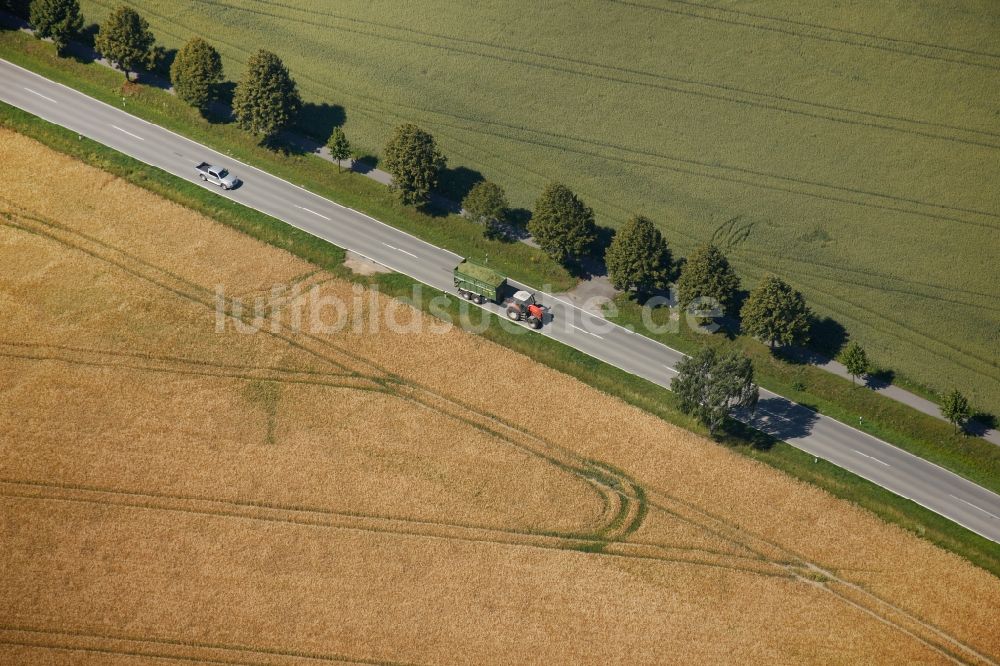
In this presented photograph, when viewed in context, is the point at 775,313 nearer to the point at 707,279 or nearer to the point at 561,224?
the point at 707,279

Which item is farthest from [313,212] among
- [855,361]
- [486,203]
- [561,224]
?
[855,361]

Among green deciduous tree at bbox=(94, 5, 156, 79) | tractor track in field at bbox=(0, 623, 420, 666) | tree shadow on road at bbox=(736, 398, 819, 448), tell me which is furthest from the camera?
green deciduous tree at bbox=(94, 5, 156, 79)

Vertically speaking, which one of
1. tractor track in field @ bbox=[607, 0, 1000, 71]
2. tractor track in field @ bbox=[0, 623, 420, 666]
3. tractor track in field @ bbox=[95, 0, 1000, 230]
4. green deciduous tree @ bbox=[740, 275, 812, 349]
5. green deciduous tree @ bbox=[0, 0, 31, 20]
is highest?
tractor track in field @ bbox=[607, 0, 1000, 71]

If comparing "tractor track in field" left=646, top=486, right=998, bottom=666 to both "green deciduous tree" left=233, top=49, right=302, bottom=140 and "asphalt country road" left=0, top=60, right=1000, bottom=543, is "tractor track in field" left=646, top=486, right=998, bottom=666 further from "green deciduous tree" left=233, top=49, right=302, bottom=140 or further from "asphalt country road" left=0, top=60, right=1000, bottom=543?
"green deciduous tree" left=233, top=49, right=302, bottom=140

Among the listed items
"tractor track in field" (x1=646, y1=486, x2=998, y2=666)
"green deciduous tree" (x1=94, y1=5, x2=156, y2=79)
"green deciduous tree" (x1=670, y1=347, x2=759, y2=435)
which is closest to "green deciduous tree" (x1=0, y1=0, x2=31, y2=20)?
"green deciduous tree" (x1=94, y1=5, x2=156, y2=79)

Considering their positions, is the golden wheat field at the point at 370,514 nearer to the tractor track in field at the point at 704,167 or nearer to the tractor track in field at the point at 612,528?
the tractor track in field at the point at 612,528

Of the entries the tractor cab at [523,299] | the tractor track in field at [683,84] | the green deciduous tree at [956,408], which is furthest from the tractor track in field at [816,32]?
the green deciduous tree at [956,408]
